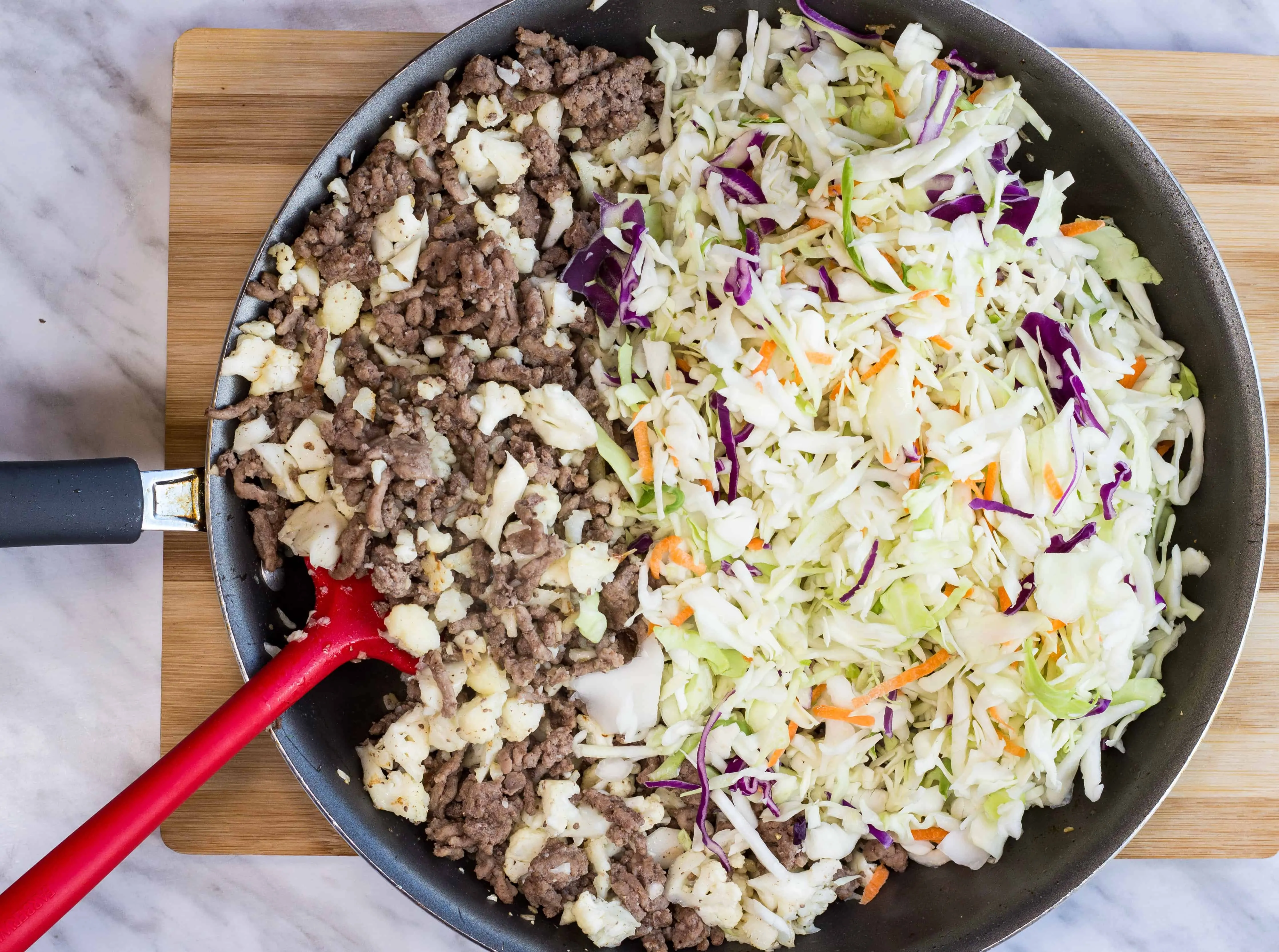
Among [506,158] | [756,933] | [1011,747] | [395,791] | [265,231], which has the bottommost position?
[756,933]

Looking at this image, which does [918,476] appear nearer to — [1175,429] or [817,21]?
[1175,429]

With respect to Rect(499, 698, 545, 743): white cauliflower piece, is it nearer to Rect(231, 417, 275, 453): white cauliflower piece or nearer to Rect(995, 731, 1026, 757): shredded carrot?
Rect(231, 417, 275, 453): white cauliflower piece

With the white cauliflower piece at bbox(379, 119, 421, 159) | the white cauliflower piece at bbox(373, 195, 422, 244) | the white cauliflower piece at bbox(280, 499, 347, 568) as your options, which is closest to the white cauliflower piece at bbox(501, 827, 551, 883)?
the white cauliflower piece at bbox(280, 499, 347, 568)

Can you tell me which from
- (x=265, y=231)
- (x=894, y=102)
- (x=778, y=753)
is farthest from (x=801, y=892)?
(x=265, y=231)

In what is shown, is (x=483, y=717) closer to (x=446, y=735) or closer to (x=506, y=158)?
(x=446, y=735)

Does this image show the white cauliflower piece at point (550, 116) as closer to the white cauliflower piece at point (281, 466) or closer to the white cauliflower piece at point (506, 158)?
the white cauliflower piece at point (506, 158)

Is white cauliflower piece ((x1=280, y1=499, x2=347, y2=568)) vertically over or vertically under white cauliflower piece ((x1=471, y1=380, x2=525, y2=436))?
under
